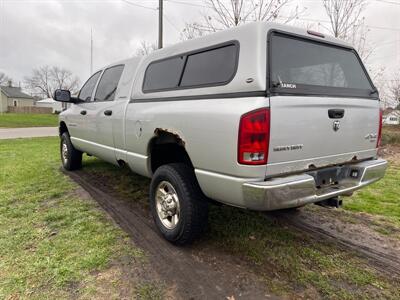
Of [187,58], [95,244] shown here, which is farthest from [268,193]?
[95,244]

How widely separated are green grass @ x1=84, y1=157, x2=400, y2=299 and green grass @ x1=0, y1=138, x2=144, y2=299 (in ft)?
3.37

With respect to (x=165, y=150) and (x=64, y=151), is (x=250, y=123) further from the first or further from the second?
(x=64, y=151)

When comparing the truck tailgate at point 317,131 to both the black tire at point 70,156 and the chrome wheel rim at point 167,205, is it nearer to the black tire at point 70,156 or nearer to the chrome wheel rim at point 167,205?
the chrome wheel rim at point 167,205

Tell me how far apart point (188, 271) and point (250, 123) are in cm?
143

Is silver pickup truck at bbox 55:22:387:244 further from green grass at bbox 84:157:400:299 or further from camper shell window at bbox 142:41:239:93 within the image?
green grass at bbox 84:157:400:299

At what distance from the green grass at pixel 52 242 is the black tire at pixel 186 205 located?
0.45 meters

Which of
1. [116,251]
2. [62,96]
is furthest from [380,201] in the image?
[62,96]

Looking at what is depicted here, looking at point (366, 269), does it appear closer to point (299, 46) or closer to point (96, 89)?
point (299, 46)

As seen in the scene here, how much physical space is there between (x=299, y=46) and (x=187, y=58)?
111 centimetres

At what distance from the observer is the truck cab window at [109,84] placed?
4.33 metres

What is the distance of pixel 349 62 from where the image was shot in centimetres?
324

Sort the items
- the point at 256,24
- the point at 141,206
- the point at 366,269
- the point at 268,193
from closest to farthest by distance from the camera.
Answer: the point at 268,193 → the point at 256,24 → the point at 366,269 → the point at 141,206

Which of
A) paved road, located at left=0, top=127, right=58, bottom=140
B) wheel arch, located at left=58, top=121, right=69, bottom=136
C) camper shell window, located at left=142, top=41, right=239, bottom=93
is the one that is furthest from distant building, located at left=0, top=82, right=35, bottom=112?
camper shell window, located at left=142, top=41, right=239, bottom=93

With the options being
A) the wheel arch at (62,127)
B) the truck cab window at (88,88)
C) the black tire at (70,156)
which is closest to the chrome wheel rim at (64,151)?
the black tire at (70,156)
